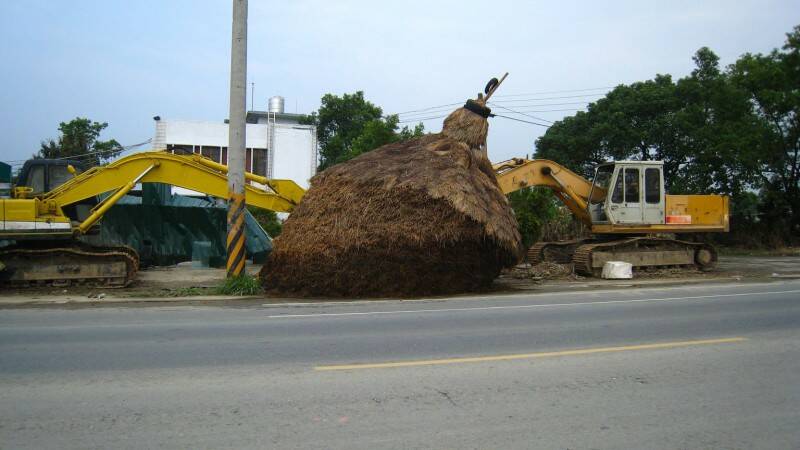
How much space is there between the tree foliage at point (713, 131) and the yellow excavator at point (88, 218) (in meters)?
22.4

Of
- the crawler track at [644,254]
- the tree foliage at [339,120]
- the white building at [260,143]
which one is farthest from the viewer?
the tree foliage at [339,120]

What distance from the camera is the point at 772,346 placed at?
775 cm

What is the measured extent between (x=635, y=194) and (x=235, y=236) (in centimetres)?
1139

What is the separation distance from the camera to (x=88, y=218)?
14398 mm

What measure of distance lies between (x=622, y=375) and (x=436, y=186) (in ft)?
24.3

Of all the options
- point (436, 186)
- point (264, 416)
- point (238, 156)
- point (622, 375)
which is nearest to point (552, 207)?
point (436, 186)

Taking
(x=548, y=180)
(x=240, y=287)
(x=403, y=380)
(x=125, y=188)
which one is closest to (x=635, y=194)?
(x=548, y=180)

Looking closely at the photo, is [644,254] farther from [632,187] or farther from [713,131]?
[713,131]

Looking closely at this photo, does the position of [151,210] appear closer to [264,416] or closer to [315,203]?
[315,203]

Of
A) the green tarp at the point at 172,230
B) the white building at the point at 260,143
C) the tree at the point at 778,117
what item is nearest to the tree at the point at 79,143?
the white building at the point at 260,143

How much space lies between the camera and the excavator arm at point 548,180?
56.4 feet

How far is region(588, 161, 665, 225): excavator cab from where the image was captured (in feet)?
58.2

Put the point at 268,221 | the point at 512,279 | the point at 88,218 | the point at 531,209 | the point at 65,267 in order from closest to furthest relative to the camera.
Result: the point at 65,267 < the point at 88,218 < the point at 512,279 < the point at 531,209 < the point at 268,221

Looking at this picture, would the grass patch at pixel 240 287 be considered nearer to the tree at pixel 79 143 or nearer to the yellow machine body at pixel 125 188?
the yellow machine body at pixel 125 188
